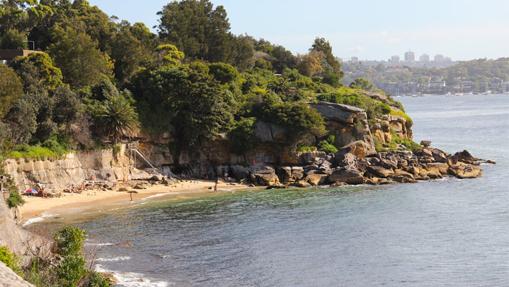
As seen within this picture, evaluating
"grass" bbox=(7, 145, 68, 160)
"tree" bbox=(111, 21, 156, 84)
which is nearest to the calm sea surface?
"grass" bbox=(7, 145, 68, 160)

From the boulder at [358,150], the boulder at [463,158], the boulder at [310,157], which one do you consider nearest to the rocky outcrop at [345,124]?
the boulder at [358,150]

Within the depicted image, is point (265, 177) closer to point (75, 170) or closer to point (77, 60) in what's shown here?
point (75, 170)

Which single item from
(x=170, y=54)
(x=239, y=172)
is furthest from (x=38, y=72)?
(x=170, y=54)

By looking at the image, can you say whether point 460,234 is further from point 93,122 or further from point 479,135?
point 479,135

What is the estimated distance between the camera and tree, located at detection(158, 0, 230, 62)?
89125 millimetres

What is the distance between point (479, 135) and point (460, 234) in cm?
6916

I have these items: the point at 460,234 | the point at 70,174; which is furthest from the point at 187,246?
the point at 70,174

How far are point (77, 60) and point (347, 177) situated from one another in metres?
25.8

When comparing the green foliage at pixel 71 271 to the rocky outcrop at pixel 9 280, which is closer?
the rocky outcrop at pixel 9 280

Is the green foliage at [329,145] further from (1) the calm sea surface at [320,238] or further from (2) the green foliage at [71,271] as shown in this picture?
(2) the green foliage at [71,271]

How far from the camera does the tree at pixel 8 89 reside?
53.8 m

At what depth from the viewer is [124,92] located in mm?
68625

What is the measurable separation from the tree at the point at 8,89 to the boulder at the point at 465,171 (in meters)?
38.3

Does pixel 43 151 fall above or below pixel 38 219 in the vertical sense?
above
